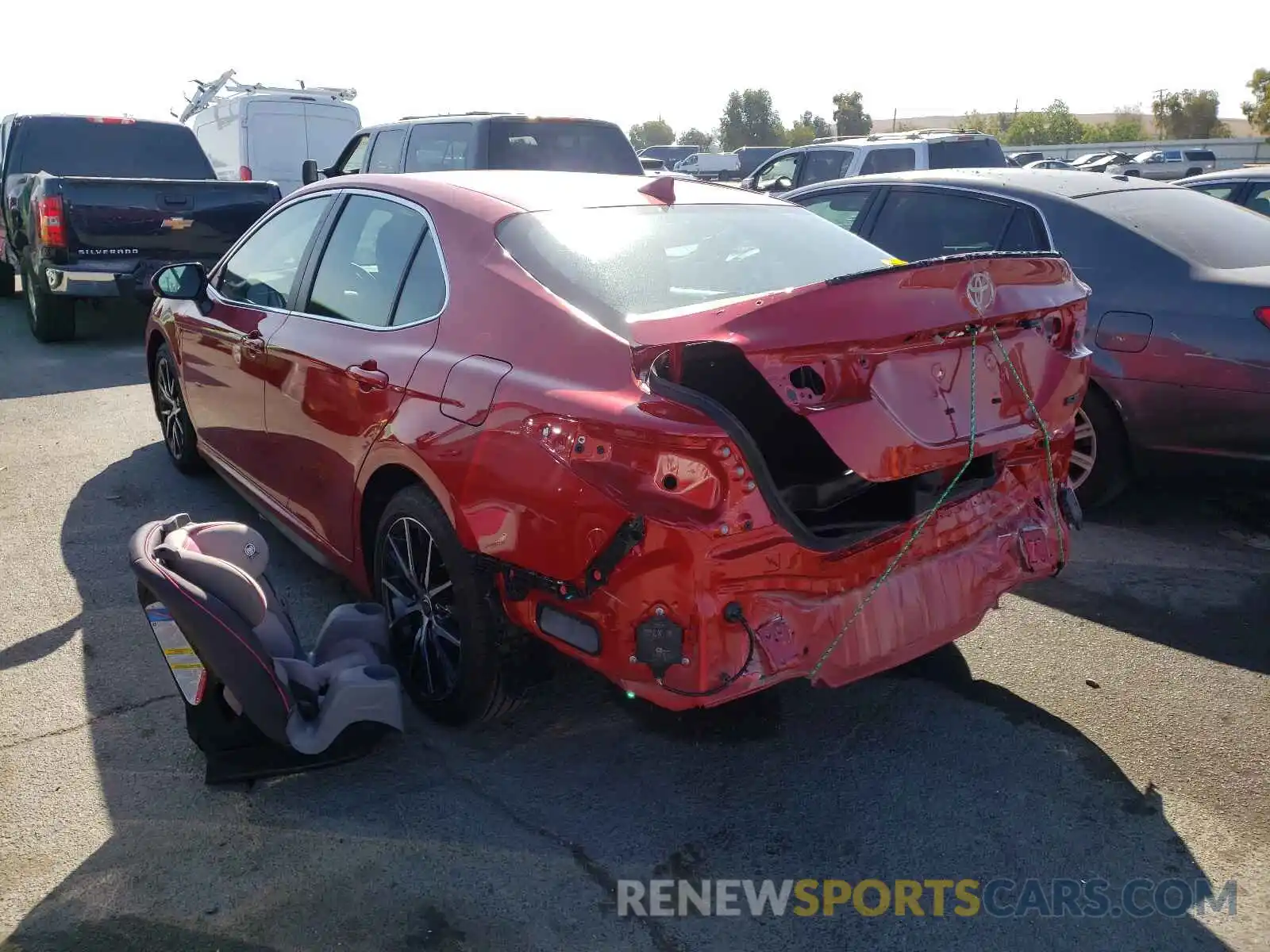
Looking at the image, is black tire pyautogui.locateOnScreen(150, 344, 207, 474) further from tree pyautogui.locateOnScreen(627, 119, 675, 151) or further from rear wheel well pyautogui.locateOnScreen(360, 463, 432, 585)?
tree pyautogui.locateOnScreen(627, 119, 675, 151)

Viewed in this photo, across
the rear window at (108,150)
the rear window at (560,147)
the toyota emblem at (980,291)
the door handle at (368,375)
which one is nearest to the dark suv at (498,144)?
the rear window at (560,147)

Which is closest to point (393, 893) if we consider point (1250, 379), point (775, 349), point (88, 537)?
point (775, 349)

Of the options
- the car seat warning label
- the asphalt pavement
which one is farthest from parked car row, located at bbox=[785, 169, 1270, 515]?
the car seat warning label

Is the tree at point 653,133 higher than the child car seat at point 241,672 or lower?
higher

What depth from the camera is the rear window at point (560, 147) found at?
9.55 m

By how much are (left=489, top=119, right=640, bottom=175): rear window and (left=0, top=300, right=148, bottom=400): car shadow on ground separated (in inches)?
142

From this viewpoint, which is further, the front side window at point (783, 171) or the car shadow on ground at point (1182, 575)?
the front side window at point (783, 171)

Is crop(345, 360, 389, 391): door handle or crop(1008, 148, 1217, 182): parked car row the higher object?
crop(1008, 148, 1217, 182): parked car row

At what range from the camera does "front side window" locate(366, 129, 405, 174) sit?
34.6 feet

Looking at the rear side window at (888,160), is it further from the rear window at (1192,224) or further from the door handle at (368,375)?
the door handle at (368,375)

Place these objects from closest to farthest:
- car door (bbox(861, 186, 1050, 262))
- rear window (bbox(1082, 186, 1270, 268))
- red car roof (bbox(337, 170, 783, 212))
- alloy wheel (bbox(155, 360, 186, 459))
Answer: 1. red car roof (bbox(337, 170, 783, 212))
2. rear window (bbox(1082, 186, 1270, 268))
3. car door (bbox(861, 186, 1050, 262))
4. alloy wheel (bbox(155, 360, 186, 459))

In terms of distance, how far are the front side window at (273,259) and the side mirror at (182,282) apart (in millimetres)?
118

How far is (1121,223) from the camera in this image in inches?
214

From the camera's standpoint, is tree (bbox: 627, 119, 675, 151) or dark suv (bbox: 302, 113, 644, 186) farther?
tree (bbox: 627, 119, 675, 151)
